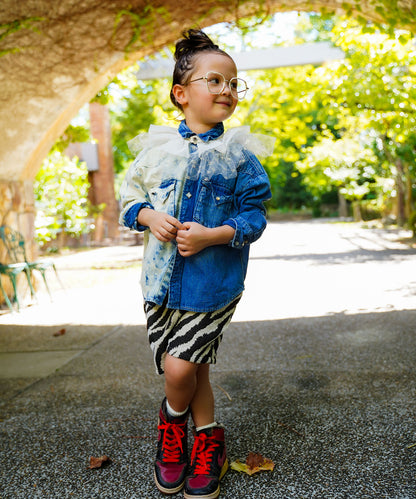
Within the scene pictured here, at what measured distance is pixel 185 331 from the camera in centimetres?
185

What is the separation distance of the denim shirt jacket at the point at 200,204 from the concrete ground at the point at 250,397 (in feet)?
2.50

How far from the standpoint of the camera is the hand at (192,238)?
173cm

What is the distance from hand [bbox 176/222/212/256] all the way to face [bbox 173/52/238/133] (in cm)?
43

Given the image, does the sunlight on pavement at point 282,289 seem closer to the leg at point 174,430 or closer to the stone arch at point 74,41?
the stone arch at point 74,41

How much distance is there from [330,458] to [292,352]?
162cm

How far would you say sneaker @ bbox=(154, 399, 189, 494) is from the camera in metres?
1.92

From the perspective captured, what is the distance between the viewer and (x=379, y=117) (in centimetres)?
831

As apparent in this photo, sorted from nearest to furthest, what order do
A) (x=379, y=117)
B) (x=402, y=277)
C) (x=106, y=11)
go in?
(x=106, y=11) < (x=402, y=277) < (x=379, y=117)

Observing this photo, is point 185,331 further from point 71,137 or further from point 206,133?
point 71,137

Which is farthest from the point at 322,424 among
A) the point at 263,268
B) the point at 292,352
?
the point at 263,268

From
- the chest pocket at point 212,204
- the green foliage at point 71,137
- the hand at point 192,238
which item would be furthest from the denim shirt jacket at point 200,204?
the green foliage at point 71,137

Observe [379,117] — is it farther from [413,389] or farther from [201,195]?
[201,195]

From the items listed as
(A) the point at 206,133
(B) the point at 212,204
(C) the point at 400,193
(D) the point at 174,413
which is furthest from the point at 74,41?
(C) the point at 400,193

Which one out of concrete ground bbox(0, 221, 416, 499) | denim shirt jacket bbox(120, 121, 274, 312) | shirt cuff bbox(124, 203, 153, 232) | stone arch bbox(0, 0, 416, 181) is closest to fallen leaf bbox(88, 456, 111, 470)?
concrete ground bbox(0, 221, 416, 499)
